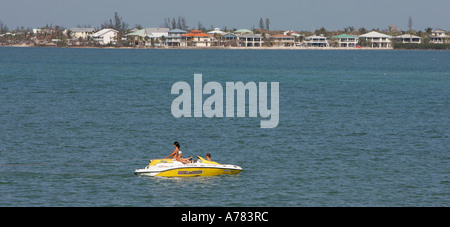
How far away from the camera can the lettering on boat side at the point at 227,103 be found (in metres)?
82.6

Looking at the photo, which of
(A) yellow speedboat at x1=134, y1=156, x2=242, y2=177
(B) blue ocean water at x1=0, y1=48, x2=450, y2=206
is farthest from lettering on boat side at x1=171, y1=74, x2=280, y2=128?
(A) yellow speedboat at x1=134, y1=156, x2=242, y2=177

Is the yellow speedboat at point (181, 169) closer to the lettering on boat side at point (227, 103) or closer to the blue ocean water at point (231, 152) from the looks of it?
the blue ocean water at point (231, 152)

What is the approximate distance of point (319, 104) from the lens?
318 ft

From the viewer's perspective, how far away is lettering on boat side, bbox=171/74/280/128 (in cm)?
8256

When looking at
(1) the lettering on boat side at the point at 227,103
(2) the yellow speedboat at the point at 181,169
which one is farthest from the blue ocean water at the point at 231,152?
(1) the lettering on boat side at the point at 227,103

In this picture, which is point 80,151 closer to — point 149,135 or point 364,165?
point 149,135

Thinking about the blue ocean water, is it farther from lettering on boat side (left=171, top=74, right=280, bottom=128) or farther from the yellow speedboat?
lettering on boat side (left=171, top=74, right=280, bottom=128)

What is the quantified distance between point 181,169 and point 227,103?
52.6 m

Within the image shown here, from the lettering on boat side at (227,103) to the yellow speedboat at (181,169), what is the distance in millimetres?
26980

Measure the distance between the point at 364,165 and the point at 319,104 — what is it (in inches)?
1849

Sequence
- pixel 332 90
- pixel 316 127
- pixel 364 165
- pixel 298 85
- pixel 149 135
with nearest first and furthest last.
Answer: pixel 364 165, pixel 149 135, pixel 316 127, pixel 332 90, pixel 298 85

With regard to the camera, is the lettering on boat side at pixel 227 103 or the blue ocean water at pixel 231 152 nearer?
the blue ocean water at pixel 231 152

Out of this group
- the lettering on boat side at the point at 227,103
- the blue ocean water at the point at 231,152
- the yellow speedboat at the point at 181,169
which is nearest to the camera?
the blue ocean water at the point at 231,152
